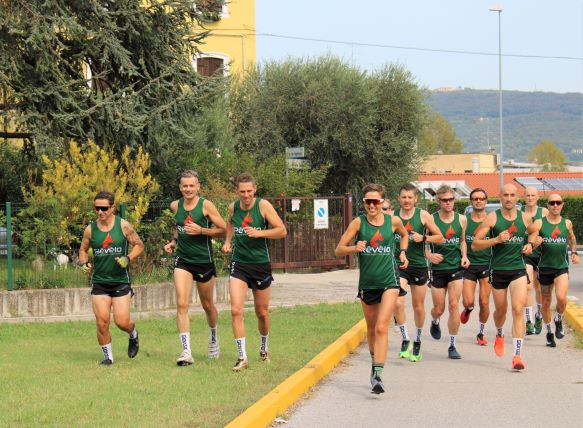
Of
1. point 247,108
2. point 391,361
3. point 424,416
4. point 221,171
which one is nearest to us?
point 424,416

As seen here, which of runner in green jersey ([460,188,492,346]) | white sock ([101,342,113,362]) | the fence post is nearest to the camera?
white sock ([101,342,113,362])

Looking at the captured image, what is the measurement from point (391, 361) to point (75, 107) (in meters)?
12.0

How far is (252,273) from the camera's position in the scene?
11.2m

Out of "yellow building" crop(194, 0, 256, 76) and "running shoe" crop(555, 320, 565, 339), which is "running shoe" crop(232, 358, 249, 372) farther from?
"yellow building" crop(194, 0, 256, 76)

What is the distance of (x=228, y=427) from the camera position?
24.9 feet

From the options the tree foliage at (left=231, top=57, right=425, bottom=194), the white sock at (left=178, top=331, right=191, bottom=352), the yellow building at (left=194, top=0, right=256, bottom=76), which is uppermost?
the yellow building at (left=194, top=0, right=256, bottom=76)

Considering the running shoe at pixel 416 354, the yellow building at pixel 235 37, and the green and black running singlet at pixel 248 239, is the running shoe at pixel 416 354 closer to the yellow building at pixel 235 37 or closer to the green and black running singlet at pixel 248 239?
the green and black running singlet at pixel 248 239

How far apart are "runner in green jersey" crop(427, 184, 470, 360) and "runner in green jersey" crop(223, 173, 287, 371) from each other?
89.8 inches

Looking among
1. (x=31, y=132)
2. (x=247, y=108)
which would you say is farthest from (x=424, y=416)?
(x=247, y=108)

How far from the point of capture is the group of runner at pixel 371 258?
10.2m

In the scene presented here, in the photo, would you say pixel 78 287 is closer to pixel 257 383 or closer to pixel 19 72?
pixel 19 72

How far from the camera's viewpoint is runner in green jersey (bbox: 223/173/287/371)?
11.0 metres

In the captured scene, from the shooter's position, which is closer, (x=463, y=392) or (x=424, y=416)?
(x=424, y=416)

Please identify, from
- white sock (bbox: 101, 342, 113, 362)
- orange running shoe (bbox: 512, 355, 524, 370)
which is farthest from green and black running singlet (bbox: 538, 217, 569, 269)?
white sock (bbox: 101, 342, 113, 362)
